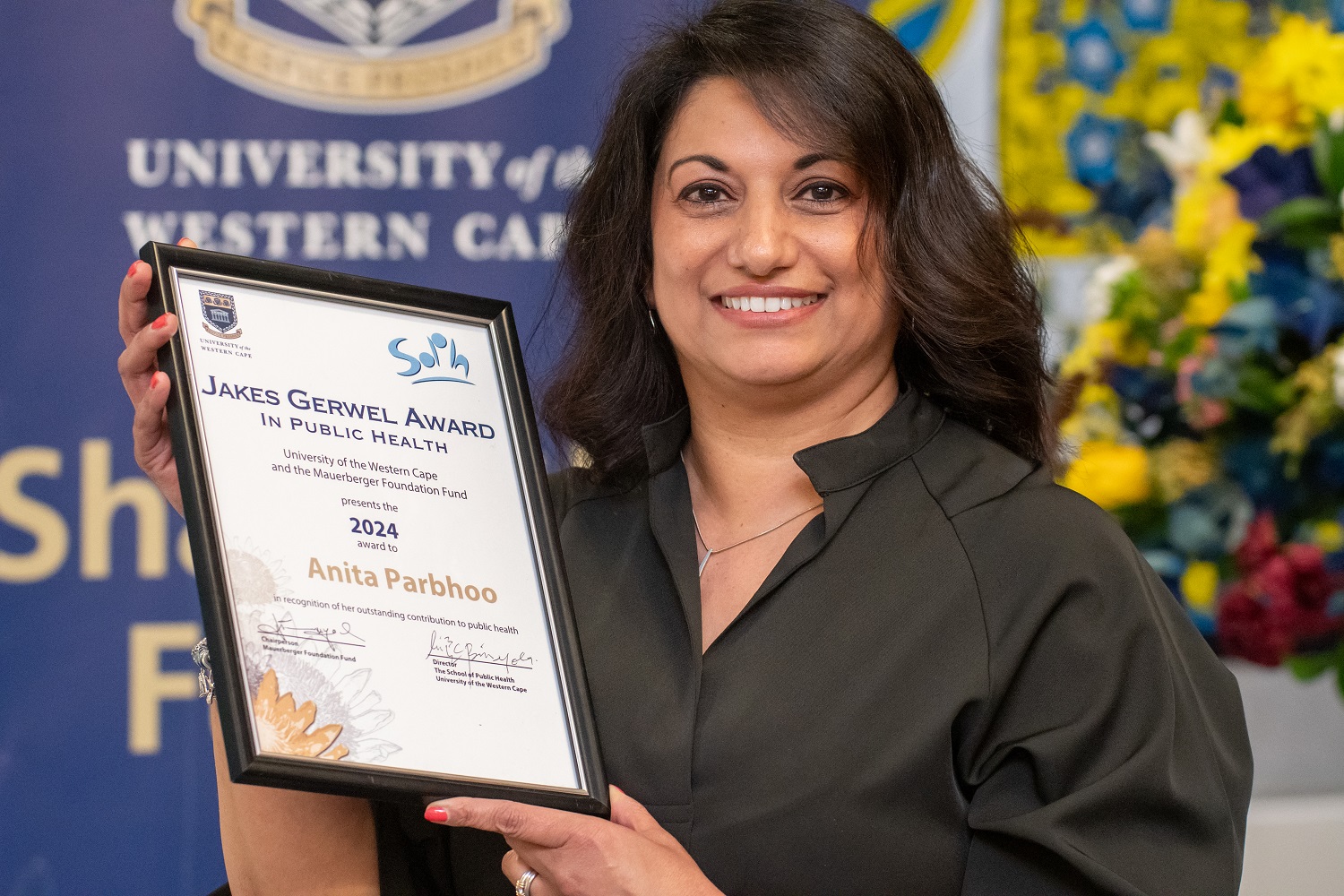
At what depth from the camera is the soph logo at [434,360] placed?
50.3 inches

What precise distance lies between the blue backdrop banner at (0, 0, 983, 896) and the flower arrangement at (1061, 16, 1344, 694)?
0.81 m

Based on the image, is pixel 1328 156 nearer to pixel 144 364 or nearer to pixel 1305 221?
pixel 1305 221

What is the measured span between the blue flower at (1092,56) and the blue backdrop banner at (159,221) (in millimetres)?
641

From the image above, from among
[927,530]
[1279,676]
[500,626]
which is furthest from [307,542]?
[1279,676]

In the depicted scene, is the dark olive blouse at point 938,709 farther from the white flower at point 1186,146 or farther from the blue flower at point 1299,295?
the white flower at point 1186,146

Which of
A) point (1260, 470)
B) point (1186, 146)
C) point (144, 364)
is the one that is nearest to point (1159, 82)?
point (1186, 146)

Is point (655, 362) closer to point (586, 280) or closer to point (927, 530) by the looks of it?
point (586, 280)

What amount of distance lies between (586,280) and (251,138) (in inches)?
28.7

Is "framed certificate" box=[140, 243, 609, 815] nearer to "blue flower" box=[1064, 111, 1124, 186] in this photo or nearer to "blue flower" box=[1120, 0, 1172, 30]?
"blue flower" box=[1064, 111, 1124, 186]

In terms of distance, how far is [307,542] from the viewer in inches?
45.4

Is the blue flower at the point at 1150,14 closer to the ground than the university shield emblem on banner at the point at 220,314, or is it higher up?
higher up
